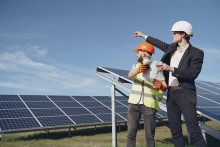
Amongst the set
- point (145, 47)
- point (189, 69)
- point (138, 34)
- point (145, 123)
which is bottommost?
point (145, 123)

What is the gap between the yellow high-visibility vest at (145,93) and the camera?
4781mm

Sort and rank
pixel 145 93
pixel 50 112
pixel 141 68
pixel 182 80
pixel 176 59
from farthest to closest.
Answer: pixel 50 112, pixel 145 93, pixel 141 68, pixel 176 59, pixel 182 80

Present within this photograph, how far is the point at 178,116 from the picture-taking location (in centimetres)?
430

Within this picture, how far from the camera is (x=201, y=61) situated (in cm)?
416

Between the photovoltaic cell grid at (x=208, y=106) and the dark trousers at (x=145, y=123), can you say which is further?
the photovoltaic cell grid at (x=208, y=106)

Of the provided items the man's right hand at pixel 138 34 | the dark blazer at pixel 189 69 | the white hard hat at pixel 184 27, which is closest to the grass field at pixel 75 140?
the man's right hand at pixel 138 34

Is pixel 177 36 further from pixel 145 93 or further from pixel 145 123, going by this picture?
pixel 145 123

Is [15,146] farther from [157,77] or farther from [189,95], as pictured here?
[189,95]

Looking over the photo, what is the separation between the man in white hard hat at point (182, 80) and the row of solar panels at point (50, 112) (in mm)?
6974

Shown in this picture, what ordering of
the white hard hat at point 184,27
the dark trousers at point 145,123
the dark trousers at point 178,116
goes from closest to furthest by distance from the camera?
the dark trousers at point 178,116 < the white hard hat at point 184,27 < the dark trousers at point 145,123

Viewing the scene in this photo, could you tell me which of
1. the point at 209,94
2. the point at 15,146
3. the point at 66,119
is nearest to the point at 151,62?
the point at 15,146

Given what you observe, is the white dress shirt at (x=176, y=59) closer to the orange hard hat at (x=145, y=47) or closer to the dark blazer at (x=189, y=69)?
the dark blazer at (x=189, y=69)

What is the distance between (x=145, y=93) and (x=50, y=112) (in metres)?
8.35

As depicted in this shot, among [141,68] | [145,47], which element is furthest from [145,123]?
[145,47]
